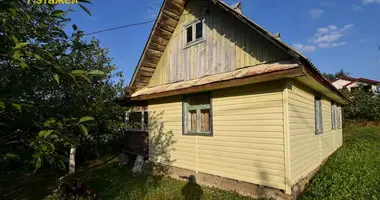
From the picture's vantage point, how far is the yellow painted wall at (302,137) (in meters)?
5.87

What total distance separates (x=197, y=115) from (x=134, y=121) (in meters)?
4.69

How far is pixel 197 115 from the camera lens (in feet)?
26.2

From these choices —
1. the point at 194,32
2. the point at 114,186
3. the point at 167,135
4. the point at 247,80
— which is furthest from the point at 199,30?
the point at 114,186

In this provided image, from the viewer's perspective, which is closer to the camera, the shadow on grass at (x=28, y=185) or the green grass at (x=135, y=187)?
the green grass at (x=135, y=187)

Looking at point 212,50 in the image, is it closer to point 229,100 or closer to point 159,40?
point 229,100

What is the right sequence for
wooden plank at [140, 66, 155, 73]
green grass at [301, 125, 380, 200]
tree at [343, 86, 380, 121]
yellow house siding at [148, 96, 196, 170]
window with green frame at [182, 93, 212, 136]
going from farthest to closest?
tree at [343, 86, 380, 121]
wooden plank at [140, 66, 155, 73]
yellow house siding at [148, 96, 196, 170]
window with green frame at [182, 93, 212, 136]
green grass at [301, 125, 380, 200]

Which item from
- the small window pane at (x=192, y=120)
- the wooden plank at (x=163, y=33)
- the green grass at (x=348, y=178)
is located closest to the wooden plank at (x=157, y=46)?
the wooden plank at (x=163, y=33)

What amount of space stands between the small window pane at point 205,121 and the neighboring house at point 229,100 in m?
0.03

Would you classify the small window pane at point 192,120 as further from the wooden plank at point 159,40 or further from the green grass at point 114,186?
the wooden plank at point 159,40

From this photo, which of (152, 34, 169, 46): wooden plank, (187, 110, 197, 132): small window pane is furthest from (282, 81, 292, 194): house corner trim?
(152, 34, 169, 46): wooden plank

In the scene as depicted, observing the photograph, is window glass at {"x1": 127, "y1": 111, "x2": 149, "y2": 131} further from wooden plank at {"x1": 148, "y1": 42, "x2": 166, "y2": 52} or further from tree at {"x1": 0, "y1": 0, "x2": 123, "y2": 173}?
tree at {"x1": 0, "y1": 0, "x2": 123, "y2": 173}

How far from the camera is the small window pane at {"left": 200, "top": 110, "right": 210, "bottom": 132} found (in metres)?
7.72

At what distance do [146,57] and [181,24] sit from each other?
1942 millimetres

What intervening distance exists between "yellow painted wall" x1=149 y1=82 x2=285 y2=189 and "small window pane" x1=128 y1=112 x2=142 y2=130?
3531mm
